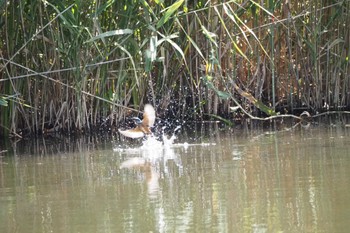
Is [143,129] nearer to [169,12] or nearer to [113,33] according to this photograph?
[113,33]

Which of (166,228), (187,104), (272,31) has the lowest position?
(166,228)

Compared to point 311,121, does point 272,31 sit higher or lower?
higher

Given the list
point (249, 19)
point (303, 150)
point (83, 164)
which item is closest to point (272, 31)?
point (249, 19)

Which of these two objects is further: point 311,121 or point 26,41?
point 311,121

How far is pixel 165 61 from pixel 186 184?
3221mm

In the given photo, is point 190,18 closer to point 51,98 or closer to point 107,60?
point 107,60

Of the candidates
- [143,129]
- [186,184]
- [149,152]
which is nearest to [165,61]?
[143,129]

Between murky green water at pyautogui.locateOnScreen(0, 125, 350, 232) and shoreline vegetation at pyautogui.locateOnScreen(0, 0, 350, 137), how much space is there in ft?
1.97

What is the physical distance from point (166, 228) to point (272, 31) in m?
4.41

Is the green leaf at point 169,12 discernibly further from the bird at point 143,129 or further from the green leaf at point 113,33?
the bird at point 143,129

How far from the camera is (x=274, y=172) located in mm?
5453

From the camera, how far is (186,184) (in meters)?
5.23

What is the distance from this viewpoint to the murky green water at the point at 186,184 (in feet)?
13.9

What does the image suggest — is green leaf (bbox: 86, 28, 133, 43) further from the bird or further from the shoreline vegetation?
the bird
